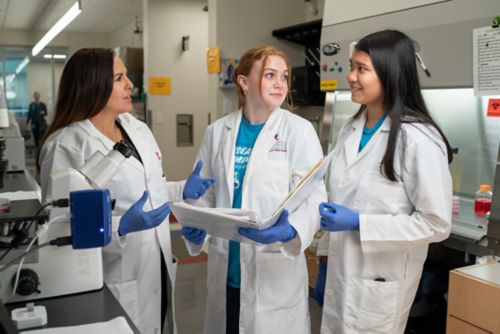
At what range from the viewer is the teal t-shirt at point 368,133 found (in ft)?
5.57

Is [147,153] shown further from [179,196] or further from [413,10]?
[413,10]

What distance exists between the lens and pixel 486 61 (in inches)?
80.4

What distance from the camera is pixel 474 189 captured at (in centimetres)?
253

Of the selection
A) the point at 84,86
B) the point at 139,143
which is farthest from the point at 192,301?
the point at 84,86

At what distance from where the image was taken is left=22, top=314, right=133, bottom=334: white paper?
1070 millimetres

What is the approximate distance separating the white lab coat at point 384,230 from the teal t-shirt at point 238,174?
0.34m

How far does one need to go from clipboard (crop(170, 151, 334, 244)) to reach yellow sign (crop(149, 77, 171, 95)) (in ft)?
14.3

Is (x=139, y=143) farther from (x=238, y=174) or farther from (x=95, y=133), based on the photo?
(x=238, y=174)

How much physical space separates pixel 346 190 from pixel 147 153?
74 centimetres

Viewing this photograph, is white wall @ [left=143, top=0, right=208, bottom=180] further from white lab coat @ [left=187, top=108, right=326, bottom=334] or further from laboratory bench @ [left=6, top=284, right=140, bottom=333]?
laboratory bench @ [left=6, top=284, right=140, bottom=333]

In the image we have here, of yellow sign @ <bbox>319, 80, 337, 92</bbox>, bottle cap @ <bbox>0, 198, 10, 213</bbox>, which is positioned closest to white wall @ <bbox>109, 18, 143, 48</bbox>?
yellow sign @ <bbox>319, 80, 337, 92</bbox>

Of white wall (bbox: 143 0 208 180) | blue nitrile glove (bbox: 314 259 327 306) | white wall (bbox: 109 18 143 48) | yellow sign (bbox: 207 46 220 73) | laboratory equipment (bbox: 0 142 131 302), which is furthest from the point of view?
white wall (bbox: 109 18 143 48)

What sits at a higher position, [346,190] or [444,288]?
[346,190]

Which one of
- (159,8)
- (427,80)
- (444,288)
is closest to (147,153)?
(427,80)
